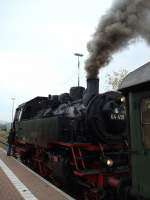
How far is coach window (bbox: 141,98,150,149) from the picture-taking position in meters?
4.93

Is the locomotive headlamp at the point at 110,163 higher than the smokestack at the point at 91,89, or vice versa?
the smokestack at the point at 91,89

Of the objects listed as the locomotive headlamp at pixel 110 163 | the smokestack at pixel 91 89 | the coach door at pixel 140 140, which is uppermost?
the smokestack at pixel 91 89

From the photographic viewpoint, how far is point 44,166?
11547 mm

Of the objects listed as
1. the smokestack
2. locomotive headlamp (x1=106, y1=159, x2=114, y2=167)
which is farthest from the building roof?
the smokestack

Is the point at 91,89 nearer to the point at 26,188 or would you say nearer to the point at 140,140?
A: the point at 26,188

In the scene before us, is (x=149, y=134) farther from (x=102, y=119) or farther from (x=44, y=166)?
(x=44, y=166)

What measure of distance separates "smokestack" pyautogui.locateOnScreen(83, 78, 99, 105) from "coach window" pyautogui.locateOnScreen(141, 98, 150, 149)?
4.30 meters

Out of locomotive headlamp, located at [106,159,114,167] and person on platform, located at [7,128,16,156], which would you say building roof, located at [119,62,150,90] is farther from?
person on platform, located at [7,128,16,156]

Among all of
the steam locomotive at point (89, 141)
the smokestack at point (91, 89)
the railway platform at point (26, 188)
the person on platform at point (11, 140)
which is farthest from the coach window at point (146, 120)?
the person on platform at point (11, 140)

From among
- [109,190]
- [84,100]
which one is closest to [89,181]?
[109,190]

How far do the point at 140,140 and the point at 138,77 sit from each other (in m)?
0.95

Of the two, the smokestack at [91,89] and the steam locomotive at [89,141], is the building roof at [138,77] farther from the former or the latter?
the smokestack at [91,89]

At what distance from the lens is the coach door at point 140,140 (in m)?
4.95

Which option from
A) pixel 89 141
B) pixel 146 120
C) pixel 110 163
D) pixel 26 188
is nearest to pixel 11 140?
pixel 26 188
